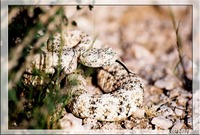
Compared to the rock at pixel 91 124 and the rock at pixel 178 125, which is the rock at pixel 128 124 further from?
the rock at pixel 178 125

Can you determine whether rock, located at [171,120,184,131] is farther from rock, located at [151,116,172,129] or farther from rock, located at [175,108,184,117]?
rock, located at [175,108,184,117]

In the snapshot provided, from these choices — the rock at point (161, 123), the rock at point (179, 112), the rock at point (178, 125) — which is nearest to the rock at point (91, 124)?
the rock at point (161, 123)

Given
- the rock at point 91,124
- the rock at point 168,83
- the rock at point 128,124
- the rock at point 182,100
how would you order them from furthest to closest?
1. the rock at point 168,83
2. the rock at point 182,100
3. the rock at point 128,124
4. the rock at point 91,124

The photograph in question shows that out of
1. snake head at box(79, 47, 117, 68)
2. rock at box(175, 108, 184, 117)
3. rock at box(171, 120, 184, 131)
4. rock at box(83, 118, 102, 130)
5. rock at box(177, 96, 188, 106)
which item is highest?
snake head at box(79, 47, 117, 68)

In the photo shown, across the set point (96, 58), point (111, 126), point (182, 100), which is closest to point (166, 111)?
point (182, 100)

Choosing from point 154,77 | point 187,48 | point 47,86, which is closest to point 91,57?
point 47,86

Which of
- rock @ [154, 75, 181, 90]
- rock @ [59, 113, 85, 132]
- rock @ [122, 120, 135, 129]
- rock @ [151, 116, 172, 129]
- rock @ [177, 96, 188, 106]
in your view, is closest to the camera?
rock @ [59, 113, 85, 132]

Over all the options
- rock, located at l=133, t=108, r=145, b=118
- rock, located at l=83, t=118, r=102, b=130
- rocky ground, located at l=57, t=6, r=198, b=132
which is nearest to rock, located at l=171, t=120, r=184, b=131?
rocky ground, located at l=57, t=6, r=198, b=132
